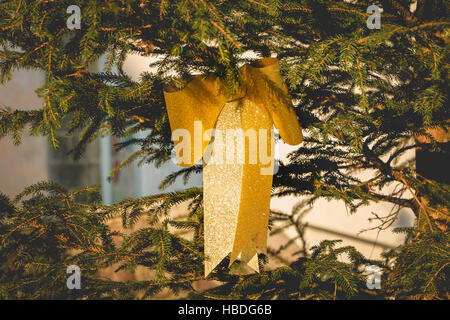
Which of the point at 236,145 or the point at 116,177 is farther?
the point at 116,177

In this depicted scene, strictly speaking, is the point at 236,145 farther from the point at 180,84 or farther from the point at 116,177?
the point at 116,177

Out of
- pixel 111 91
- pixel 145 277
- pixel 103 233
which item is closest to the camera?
A: pixel 111 91

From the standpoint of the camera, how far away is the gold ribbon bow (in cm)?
70

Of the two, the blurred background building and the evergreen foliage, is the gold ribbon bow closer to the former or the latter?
the evergreen foliage

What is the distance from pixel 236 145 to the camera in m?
0.70

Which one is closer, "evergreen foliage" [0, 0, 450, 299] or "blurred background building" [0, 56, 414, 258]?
"evergreen foliage" [0, 0, 450, 299]

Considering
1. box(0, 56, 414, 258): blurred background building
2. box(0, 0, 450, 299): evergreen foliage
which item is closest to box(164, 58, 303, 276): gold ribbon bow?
box(0, 0, 450, 299): evergreen foliage

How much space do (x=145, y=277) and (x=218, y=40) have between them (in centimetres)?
149

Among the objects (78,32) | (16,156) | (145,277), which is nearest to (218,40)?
(78,32)

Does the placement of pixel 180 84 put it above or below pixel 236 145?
above

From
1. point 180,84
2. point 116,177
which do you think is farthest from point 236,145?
point 116,177

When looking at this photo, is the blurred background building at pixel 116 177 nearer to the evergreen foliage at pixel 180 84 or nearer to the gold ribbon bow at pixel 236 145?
the evergreen foliage at pixel 180 84
